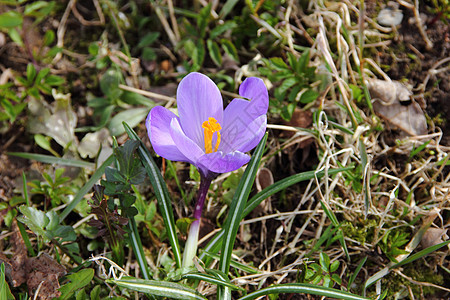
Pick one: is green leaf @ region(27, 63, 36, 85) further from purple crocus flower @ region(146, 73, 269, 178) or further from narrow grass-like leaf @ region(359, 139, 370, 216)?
narrow grass-like leaf @ region(359, 139, 370, 216)

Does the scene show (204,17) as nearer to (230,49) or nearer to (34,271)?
(230,49)

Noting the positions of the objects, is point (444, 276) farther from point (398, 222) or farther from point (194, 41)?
point (194, 41)

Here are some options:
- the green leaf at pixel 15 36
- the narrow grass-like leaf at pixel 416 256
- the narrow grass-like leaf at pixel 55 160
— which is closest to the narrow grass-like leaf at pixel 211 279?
the narrow grass-like leaf at pixel 416 256

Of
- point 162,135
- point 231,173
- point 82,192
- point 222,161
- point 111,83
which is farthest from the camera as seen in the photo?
point 111,83

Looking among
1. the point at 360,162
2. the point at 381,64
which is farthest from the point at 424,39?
the point at 360,162

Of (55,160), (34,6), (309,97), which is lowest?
(55,160)

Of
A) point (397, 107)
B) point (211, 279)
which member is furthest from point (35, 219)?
point (397, 107)

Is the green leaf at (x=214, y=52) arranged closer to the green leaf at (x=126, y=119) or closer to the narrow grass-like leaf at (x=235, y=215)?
the green leaf at (x=126, y=119)
